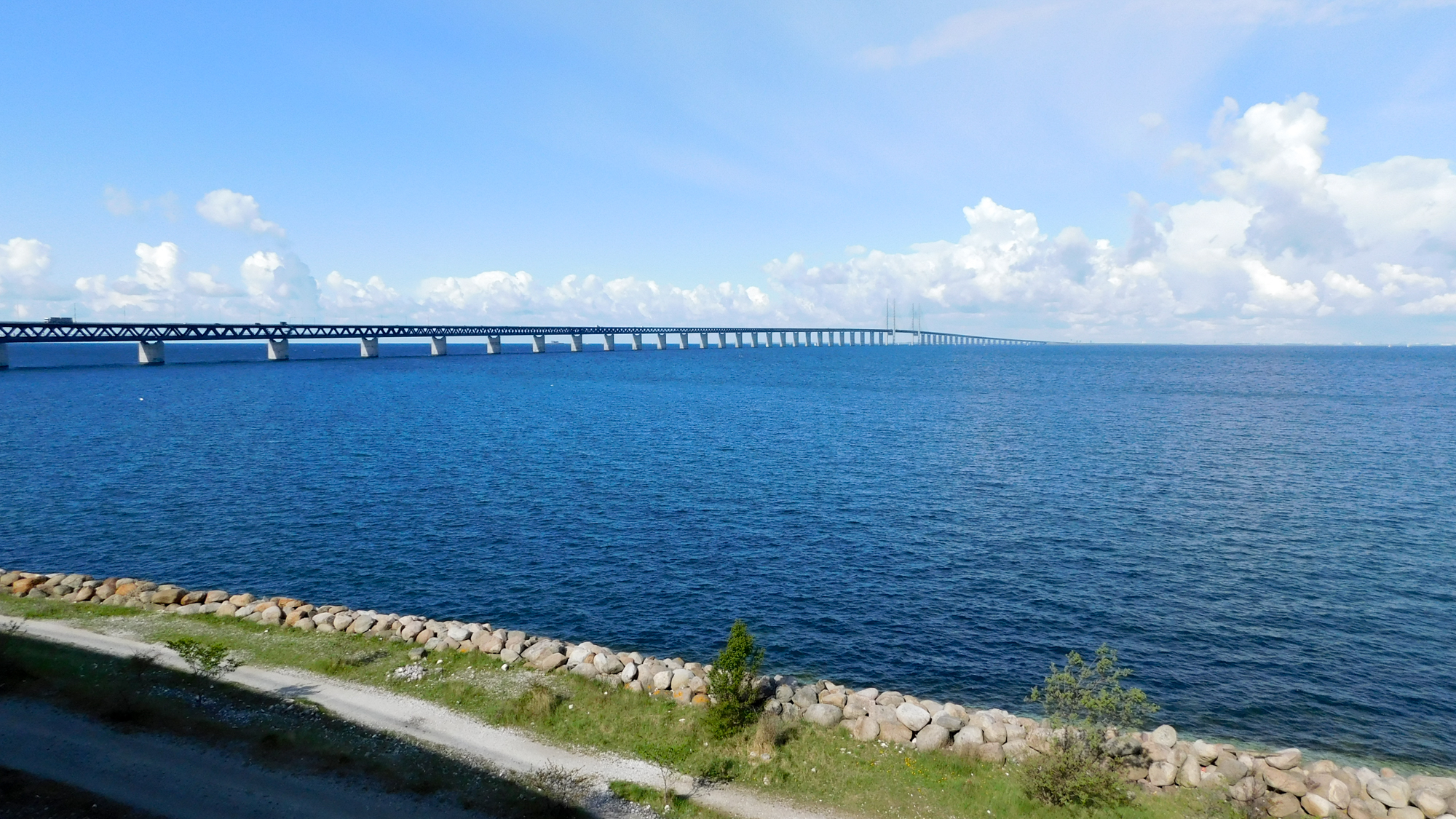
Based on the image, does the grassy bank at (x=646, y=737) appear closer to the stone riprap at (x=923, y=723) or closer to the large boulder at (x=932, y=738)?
the large boulder at (x=932, y=738)

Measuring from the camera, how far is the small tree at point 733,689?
78.0 ft

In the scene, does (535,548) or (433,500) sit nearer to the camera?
(535,548)

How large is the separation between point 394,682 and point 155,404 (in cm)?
12588

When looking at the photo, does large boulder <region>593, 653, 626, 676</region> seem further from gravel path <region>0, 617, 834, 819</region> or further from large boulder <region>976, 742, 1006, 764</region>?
large boulder <region>976, 742, 1006, 764</region>

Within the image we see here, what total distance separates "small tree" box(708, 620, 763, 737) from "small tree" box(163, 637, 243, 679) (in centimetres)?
1767

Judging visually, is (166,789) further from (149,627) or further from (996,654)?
(996,654)

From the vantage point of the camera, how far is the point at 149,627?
3141 centimetres

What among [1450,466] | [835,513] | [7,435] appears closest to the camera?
[835,513]

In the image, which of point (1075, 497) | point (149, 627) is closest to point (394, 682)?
point (149, 627)

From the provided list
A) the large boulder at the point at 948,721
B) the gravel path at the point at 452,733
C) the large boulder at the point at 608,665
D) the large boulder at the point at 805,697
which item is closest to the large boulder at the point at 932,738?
the large boulder at the point at 948,721

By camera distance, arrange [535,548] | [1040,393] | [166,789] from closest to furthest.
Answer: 1. [166,789]
2. [535,548]
3. [1040,393]

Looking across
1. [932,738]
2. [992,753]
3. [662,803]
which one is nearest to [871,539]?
[932,738]

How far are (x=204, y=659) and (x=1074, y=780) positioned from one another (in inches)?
1139

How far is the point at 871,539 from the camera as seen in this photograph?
5062 centimetres
